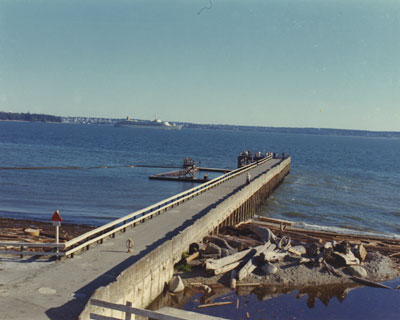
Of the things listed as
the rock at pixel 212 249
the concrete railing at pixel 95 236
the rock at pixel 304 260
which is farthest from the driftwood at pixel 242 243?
the concrete railing at pixel 95 236

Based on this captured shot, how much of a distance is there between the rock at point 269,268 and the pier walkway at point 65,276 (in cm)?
452

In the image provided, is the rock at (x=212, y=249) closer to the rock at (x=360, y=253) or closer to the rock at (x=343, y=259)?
the rock at (x=343, y=259)

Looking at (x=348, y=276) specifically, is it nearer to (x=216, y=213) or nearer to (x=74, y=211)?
(x=216, y=213)

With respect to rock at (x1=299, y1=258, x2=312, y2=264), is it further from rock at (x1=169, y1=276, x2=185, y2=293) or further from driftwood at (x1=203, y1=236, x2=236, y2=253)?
rock at (x1=169, y1=276, x2=185, y2=293)

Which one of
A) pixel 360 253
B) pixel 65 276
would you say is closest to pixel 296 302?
pixel 360 253

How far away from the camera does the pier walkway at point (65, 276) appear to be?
1108 cm

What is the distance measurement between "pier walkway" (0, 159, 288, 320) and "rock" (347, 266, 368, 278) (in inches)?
348

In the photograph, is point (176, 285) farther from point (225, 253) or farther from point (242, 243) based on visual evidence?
point (242, 243)

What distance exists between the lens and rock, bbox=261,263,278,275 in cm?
1908

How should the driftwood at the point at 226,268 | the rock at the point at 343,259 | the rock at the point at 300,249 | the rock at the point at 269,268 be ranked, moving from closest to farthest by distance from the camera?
the driftwood at the point at 226,268
the rock at the point at 269,268
the rock at the point at 343,259
the rock at the point at 300,249

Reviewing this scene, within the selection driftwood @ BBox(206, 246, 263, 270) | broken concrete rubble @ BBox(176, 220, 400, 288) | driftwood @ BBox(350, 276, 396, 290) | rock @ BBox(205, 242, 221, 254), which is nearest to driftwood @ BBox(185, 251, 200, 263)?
broken concrete rubble @ BBox(176, 220, 400, 288)

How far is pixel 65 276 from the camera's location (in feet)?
44.3

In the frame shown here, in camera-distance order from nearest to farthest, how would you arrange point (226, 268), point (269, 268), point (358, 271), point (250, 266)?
point (226, 268) < point (250, 266) < point (269, 268) < point (358, 271)

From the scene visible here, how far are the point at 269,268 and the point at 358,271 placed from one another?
4.89 meters
